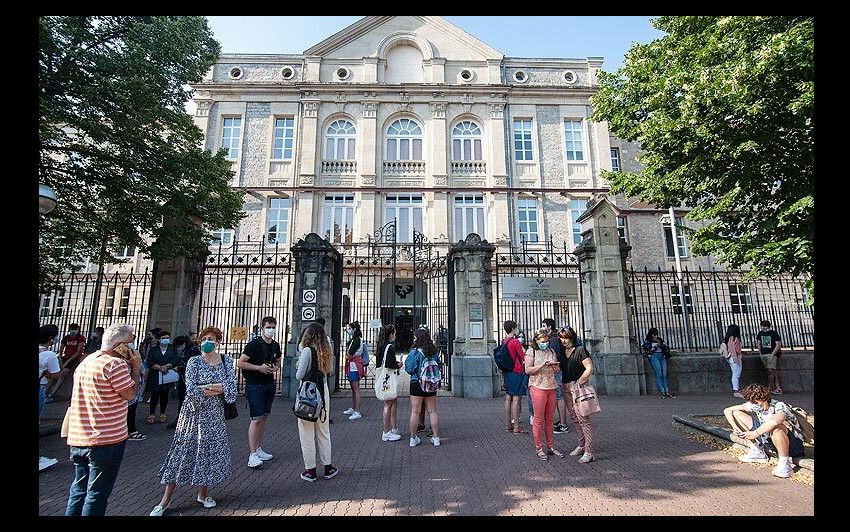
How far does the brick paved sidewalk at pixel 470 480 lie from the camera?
4.46 m

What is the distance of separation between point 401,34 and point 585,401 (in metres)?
26.9

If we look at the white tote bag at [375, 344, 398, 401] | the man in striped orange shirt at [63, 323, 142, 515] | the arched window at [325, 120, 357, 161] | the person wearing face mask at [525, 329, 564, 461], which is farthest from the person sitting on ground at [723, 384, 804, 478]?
the arched window at [325, 120, 357, 161]

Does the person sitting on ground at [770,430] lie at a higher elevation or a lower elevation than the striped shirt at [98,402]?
lower

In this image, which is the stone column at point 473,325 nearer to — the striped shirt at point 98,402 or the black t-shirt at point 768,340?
the black t-shirt at point 768,340

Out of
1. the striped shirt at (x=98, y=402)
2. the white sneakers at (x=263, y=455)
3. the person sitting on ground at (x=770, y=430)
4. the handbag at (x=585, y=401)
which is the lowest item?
the white sneakers at (x=263, y=455)

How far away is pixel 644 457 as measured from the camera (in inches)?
240

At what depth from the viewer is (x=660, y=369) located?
436 inches

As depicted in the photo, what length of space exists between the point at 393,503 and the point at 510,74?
27.5 meters

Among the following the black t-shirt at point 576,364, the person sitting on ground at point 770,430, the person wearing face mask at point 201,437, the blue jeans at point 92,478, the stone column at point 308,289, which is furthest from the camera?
the stone column at point 308,289

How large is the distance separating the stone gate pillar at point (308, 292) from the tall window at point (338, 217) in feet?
41.1

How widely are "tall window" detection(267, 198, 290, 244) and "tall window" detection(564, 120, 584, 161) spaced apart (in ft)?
57.6

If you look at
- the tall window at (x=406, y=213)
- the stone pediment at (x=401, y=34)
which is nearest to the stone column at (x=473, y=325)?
the tall window at (x=406, y=213)

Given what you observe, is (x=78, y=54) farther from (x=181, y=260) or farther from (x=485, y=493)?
(x=485, y=493)
